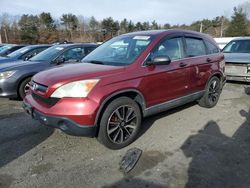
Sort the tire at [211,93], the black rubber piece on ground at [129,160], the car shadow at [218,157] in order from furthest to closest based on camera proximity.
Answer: the tire at [211,93]
the black rubber piece on ground at [129,160]
the car shadow at [218,157]

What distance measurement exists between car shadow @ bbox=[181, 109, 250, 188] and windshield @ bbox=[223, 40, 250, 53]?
5.23 m

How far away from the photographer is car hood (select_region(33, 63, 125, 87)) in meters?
3.58

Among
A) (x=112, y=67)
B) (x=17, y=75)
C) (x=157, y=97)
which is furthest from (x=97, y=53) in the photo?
(x=17, y=75)

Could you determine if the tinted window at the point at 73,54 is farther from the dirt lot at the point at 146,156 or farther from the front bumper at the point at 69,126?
the front bumper at the point at 69,126

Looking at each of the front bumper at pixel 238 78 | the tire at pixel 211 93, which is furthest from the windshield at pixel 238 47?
the tire at pixel 211 93

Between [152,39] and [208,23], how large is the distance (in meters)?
62.3

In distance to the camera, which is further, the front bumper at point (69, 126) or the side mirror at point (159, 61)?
the side mirror at point (159, 61)

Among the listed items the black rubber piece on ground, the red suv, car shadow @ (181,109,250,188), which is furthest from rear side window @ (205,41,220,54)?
the black rubber piece on ground

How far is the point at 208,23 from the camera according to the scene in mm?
61219

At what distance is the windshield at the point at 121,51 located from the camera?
4.27 metres

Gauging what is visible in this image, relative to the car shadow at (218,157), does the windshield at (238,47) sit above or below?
above

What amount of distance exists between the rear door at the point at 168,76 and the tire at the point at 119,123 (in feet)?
1.26

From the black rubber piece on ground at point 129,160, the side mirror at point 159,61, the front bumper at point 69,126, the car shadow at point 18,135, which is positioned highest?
the side mirror at point 159,61

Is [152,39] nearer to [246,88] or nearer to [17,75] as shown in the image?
[17,75]
